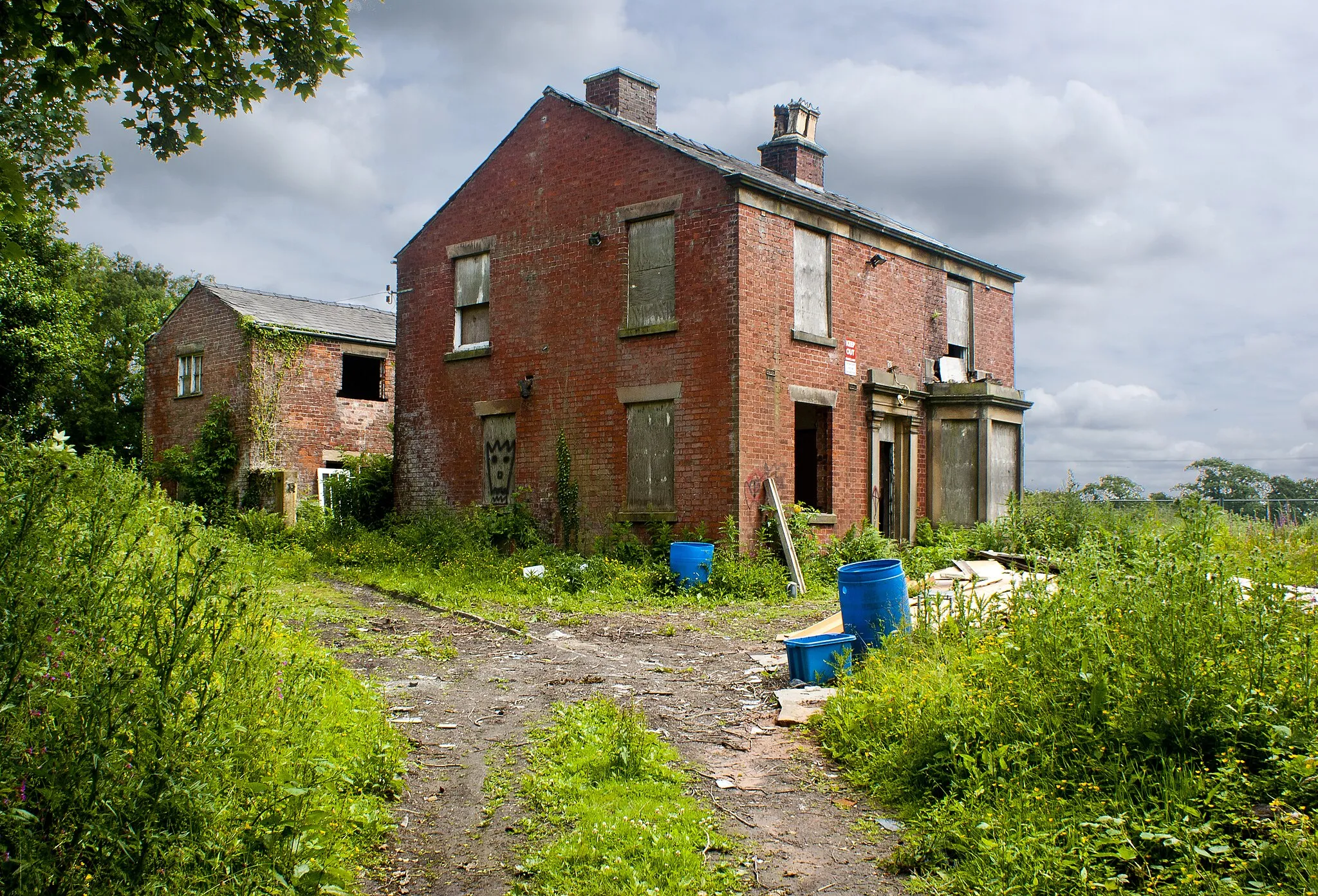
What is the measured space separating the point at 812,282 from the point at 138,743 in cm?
1373

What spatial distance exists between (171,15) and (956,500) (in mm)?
15706

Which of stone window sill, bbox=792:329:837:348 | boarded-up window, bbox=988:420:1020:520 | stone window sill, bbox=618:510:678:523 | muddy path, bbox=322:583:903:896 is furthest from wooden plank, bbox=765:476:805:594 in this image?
boarded-up window, bbox=988:420:1020:520

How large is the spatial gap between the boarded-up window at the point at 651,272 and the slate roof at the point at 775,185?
1.35 meters

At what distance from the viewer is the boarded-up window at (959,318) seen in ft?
63.3

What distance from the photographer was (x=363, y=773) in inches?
195

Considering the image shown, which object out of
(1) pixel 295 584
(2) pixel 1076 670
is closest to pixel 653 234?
(1) pixel 295 584

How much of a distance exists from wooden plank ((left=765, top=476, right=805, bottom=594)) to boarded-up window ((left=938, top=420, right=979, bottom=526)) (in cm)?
515

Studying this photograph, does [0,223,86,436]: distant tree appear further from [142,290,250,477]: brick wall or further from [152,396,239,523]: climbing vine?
[152,396,239,523]: climbing vine

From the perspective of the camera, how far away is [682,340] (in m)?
14.6

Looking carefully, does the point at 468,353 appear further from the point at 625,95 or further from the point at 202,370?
the point at 202,370

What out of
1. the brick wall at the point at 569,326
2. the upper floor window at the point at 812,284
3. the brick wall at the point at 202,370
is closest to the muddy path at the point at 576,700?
the brick wall at the point at 569,326

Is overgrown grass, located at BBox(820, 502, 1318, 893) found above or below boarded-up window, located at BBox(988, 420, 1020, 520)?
below

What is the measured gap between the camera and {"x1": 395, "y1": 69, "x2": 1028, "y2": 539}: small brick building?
14.3m

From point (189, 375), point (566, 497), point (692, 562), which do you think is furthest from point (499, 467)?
point (189, 375)
